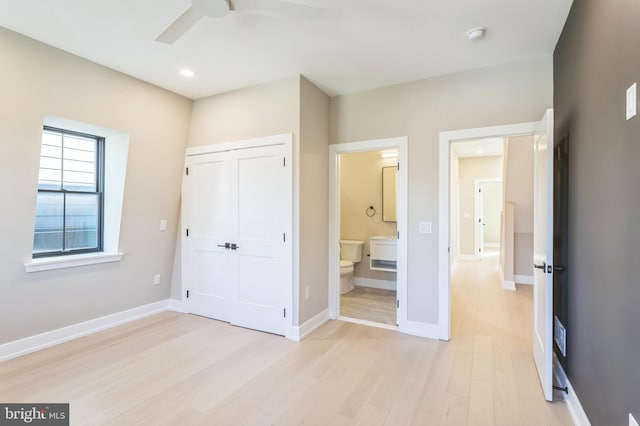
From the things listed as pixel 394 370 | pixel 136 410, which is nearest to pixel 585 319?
pixel 394 370

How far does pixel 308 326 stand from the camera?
10.9 ft

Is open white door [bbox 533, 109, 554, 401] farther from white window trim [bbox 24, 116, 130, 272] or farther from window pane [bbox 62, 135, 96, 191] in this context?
window pane [bbox 62, 135, 96, 191]

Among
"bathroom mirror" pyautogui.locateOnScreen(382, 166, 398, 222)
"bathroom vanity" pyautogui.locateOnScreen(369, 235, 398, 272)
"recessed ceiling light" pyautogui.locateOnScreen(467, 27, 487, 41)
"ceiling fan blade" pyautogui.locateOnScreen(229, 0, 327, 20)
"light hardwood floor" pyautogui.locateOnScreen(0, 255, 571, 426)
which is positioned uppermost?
"recessed ceiling light" pyautogui.locateOnScreen(467, 27, 487, 41)

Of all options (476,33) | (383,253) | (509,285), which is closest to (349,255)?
(383,253)

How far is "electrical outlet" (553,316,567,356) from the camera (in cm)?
235

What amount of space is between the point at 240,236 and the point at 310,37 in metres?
2.13

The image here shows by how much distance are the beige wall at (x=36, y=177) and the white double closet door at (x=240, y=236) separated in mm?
353

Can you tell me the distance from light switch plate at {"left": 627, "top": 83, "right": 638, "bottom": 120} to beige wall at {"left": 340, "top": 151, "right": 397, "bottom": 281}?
3.78 metres

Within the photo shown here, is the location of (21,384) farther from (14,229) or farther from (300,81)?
(300,81)

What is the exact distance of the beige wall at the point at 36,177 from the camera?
2584mm

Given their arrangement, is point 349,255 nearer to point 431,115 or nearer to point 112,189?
point 431,115

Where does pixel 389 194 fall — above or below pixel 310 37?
below

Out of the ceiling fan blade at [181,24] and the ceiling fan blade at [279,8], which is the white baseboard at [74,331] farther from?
the ceiling fan blade at [279,8]

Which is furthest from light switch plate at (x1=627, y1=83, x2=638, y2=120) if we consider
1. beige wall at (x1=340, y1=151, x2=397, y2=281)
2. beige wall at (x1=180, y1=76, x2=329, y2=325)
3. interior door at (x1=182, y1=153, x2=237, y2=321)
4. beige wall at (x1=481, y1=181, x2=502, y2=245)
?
beige wall at (x1=481, y1=181, x2=502, y2=245)
